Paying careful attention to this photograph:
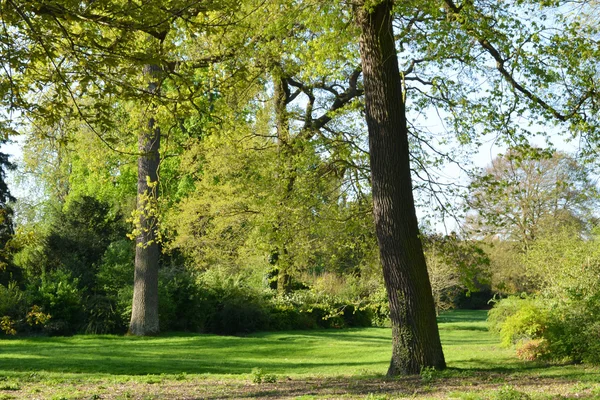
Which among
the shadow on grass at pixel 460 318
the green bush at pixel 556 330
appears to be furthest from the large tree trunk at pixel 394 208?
the shadow on grass at pixel 460 318

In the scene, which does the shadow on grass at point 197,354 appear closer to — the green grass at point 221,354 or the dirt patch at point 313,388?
the green grass at point 221,354

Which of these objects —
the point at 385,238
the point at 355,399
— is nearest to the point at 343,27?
the point at 385,238

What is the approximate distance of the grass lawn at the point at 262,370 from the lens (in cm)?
835

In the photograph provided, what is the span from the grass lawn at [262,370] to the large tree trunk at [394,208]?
2.09 ft

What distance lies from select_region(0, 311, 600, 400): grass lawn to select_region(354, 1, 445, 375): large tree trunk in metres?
0.64

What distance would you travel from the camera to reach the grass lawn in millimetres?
8352

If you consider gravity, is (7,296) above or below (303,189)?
below

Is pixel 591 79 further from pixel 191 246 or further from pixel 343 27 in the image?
pixel 191 246

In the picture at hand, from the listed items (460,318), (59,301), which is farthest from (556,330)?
(460,318)

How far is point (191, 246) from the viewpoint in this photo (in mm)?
25328

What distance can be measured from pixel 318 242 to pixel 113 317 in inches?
384

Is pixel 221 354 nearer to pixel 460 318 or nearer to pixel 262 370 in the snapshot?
pixel 262 370

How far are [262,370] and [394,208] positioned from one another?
4.30m

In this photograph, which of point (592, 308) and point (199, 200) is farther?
point (199, 200)
